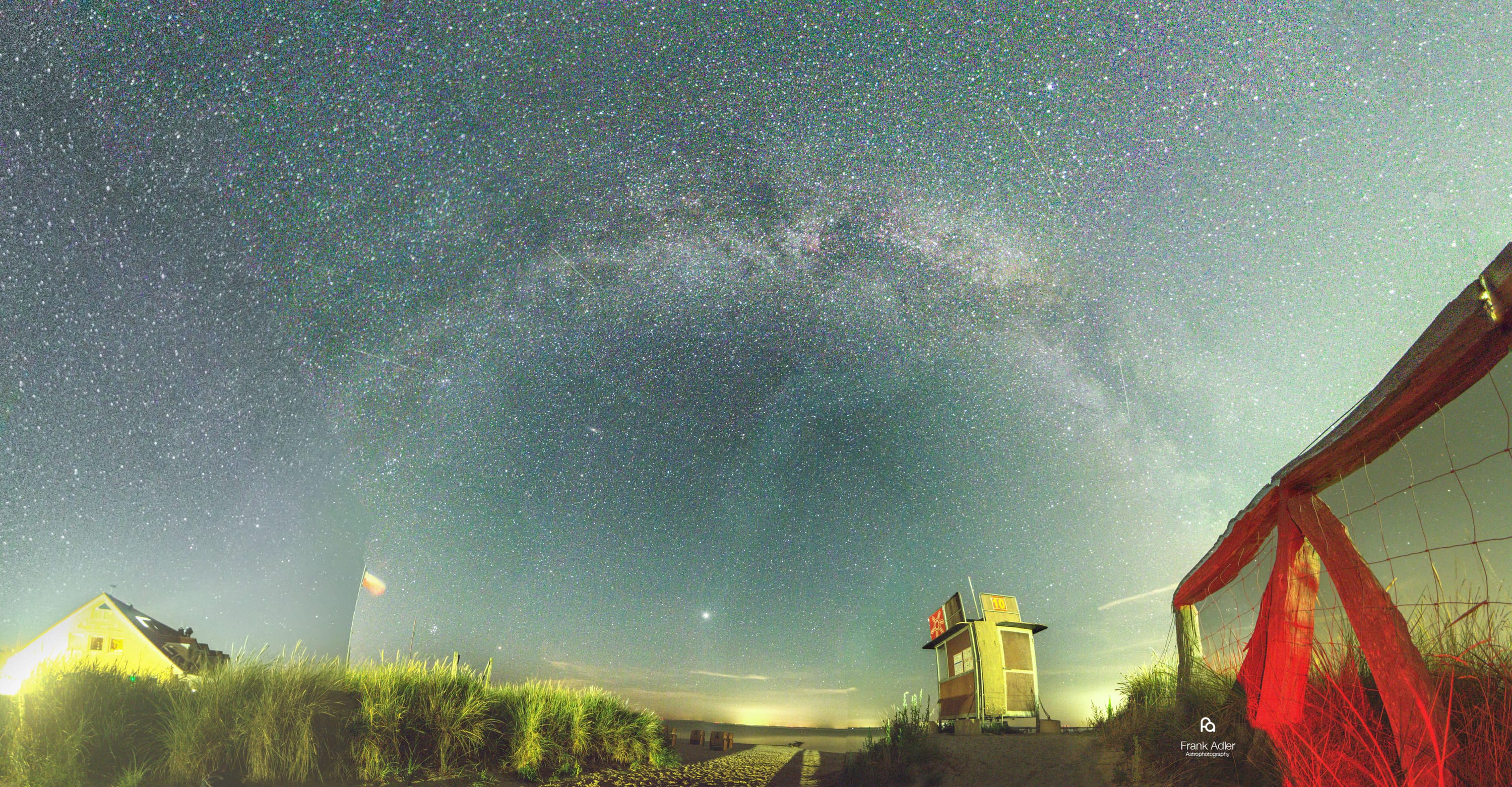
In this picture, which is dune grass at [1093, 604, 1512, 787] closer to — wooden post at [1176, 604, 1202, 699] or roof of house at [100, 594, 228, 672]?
wooden post at [1176, 604, 1202, 699]

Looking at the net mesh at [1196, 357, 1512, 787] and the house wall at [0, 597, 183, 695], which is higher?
the net mesh at [1196, 357, 1512, 787]

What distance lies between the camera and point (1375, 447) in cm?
350

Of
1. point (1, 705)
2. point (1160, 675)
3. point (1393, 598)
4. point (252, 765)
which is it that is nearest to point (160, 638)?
point (1, 705)

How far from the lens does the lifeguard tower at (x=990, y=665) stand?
1600 cm

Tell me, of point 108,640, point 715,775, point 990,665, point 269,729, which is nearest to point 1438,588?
point 269,729

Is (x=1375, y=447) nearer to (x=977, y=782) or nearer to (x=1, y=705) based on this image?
(x=977, y=782)

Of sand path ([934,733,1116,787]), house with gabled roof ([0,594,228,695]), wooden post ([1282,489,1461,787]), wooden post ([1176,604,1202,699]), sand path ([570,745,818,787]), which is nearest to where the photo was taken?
wooden post ([1282,489,1461,787])

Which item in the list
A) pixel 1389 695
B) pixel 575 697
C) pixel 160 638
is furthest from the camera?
pixel 160 638

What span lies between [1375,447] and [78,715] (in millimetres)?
12463

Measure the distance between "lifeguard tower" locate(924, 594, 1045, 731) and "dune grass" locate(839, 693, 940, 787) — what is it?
13.8ft

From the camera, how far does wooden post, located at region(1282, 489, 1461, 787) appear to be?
9.34 ft

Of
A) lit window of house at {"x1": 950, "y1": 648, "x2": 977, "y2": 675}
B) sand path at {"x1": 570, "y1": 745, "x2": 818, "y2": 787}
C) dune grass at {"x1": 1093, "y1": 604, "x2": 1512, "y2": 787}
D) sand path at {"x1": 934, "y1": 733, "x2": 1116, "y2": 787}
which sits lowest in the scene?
sand path at {"x1": 570, "y1": 745, "x2": 818, "y2": 787}

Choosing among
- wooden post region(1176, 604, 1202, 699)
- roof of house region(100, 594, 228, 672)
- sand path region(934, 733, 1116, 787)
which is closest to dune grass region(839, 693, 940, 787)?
sand path region(934, 733, 1116, 787)

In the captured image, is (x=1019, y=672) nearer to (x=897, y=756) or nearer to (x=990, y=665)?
(x=990, y=665)
